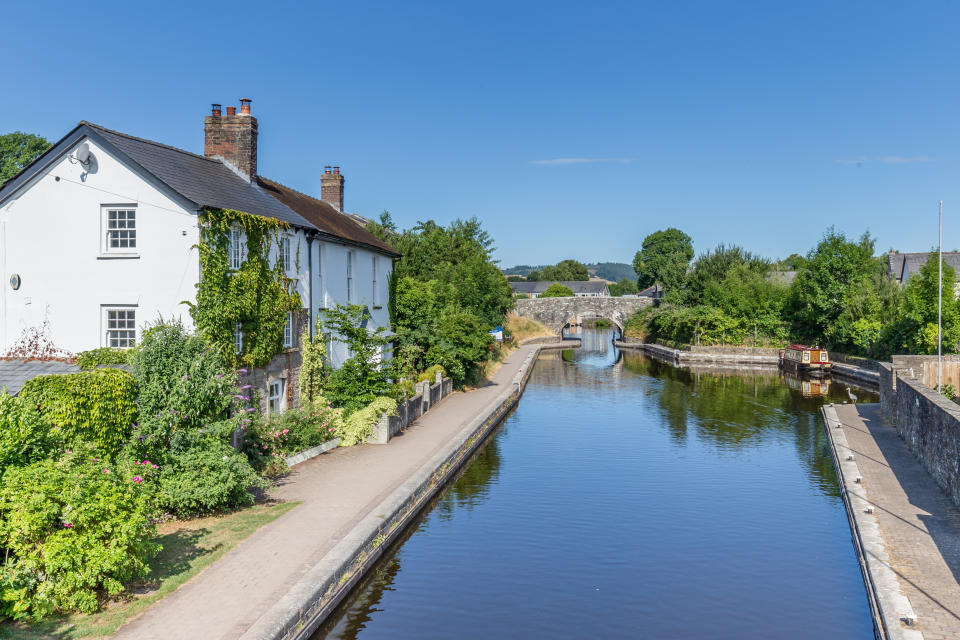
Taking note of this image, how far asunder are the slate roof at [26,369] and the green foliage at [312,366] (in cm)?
684

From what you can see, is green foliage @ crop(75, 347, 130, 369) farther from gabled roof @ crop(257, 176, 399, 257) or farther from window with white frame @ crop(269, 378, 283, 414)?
gabled roof @ crop(257, 176, 399, 257)

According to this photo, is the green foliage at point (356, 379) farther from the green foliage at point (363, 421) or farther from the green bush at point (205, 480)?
the green bush at point (205, 480)

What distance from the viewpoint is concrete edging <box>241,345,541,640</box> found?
9.39 meters

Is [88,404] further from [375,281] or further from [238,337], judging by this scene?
[375,281]

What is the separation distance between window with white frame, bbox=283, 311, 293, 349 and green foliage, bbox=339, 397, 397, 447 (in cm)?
280

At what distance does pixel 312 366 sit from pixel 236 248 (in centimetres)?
532

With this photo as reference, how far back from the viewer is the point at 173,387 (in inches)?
545

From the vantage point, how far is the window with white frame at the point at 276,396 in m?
21.0

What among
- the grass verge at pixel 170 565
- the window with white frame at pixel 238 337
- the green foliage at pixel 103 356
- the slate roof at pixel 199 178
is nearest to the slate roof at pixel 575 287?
the slate roof at pixel 199 178

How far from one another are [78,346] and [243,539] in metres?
9.02

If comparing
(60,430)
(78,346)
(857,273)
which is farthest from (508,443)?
(857,273)

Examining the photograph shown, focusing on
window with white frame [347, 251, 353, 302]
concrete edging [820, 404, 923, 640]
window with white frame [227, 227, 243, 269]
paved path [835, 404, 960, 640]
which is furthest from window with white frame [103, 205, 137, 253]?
paved path [835, 404, 960, 640]

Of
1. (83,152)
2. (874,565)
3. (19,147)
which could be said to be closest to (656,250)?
(19,147)

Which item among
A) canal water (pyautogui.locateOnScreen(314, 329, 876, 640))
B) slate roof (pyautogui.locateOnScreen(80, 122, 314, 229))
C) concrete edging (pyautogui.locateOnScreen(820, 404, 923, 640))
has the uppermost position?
slate roof (pyautogui.locateOnScreen(80, 122, 314, 229))
